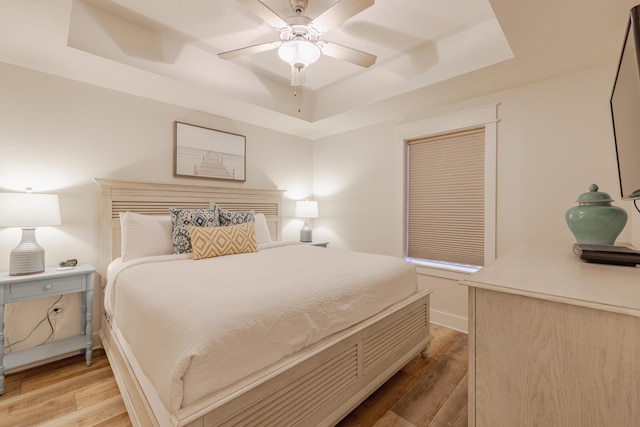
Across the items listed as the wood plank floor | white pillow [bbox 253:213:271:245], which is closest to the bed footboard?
the wood plank floor

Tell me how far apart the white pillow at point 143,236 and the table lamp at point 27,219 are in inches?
17.1

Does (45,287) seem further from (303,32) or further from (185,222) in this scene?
(303,32)

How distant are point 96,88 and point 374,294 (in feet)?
9.60

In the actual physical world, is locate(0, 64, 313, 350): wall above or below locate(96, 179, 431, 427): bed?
above

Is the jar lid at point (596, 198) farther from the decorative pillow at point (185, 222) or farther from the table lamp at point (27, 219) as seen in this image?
the table lamp at point (27, 219)

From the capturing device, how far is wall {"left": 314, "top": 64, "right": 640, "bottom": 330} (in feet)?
6.89

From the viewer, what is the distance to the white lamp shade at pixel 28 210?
6.06 feet

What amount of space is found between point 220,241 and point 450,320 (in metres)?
2.39

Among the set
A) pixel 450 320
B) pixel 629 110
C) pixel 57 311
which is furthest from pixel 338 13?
pixel 57 311

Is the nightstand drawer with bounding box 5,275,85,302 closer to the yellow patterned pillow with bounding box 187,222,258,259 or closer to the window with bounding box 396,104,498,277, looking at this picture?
the yellow patterned pillow with bounding box 187,222,258,259

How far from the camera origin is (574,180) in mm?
2203

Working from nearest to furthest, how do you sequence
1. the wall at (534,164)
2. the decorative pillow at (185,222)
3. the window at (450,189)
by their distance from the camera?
the wall at (534,164) < the decorative pillow at (185,222) < the window at (450,189)

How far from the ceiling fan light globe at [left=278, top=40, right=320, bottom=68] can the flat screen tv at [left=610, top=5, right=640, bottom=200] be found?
1.49 meters

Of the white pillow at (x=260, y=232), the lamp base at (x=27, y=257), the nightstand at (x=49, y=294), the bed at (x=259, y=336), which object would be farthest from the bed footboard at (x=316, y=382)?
the white pillow at (x=260, y=232)
